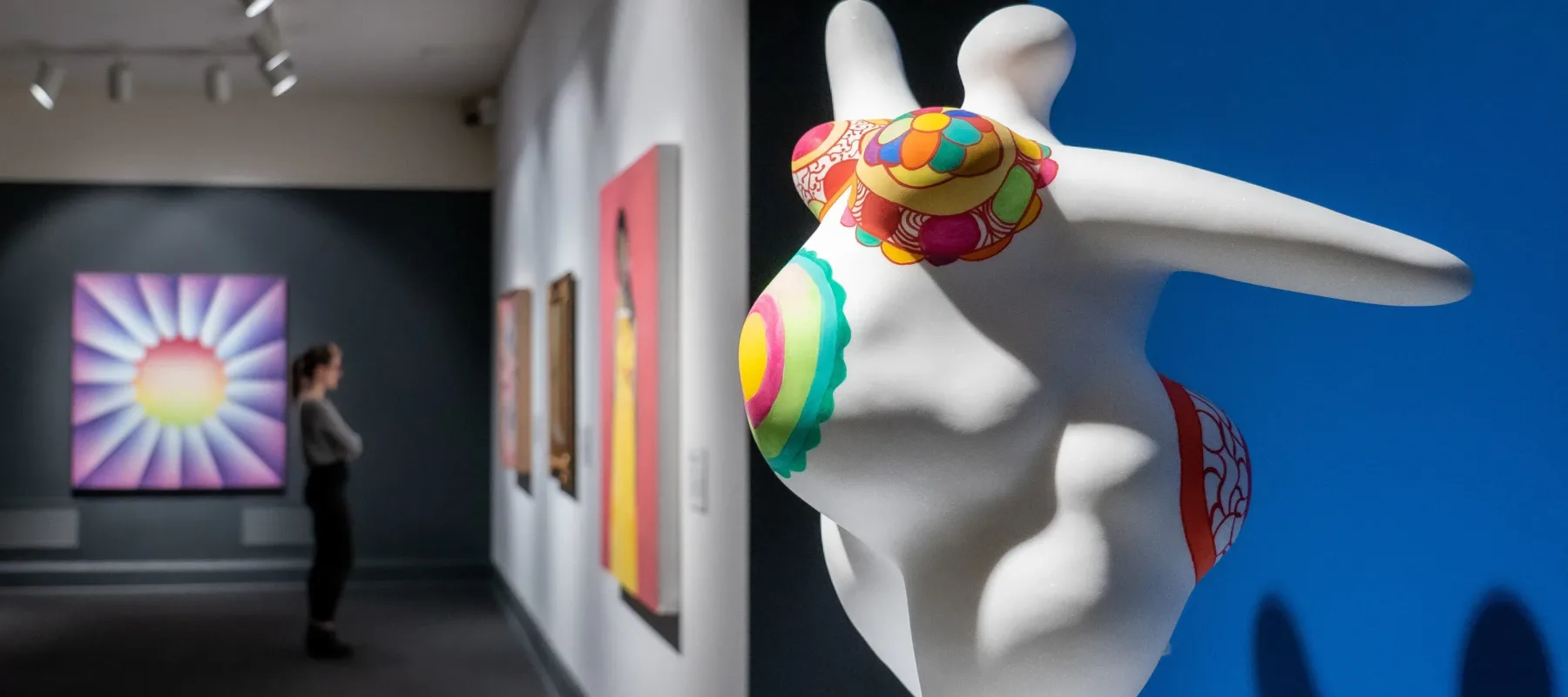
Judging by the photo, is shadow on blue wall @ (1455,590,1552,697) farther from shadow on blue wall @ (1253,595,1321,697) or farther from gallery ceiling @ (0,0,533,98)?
gallery ceiling @ (0,0,533,98)

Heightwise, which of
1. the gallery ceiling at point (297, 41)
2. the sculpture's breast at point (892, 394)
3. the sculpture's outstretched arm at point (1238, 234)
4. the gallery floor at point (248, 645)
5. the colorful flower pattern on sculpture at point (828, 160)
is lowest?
the gallery floor at point (248, 645)

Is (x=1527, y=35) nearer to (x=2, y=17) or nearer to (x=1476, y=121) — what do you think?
(x=1476, y=121)

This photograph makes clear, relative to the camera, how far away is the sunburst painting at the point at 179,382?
27.7ft

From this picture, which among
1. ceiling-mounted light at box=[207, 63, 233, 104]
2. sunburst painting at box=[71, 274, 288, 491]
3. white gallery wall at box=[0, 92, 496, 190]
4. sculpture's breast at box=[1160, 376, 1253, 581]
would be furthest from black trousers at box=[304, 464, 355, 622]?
sculpture's breast at box=[1160, 376, 1253, 581]

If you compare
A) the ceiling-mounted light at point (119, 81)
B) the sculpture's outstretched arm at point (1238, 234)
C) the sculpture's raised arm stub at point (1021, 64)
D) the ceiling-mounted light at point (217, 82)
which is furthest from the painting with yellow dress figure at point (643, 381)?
the ceiling-mounted light at point (119, 81)

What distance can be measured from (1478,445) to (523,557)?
6.05m

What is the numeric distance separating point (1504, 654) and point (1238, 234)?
48 centimetres

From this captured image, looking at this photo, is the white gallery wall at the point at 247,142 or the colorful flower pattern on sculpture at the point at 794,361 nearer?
the colorful flower pattern on sculpture at the point at 794,361

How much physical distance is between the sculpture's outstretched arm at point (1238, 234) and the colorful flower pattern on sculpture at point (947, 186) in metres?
0.04

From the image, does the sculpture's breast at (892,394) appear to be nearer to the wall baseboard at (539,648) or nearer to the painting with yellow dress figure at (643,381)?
the painting with yellow dress figure at (643,381)

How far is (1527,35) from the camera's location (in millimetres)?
1159

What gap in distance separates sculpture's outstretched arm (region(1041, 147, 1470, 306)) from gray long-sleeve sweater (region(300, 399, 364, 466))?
517 cm

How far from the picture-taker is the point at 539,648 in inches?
238

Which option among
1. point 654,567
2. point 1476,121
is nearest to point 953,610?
point 1476,121
